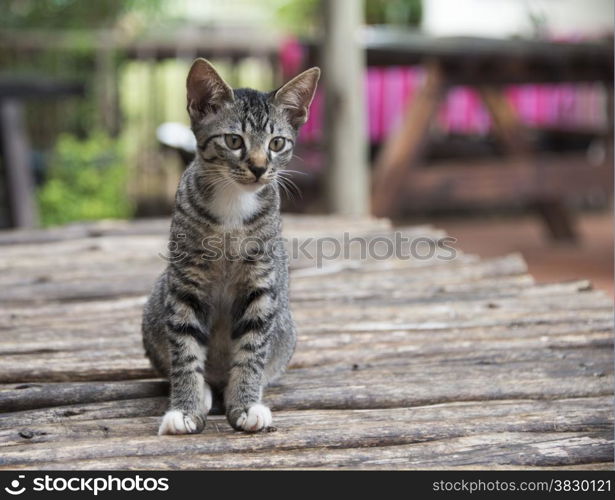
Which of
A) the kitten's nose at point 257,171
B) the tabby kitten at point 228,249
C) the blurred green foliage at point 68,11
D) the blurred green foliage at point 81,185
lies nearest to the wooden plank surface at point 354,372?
the tabby kitten at point 228,249

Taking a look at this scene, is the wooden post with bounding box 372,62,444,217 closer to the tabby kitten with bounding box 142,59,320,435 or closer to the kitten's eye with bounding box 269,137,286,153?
the tabby kitten with bounding box 142,59,320,435

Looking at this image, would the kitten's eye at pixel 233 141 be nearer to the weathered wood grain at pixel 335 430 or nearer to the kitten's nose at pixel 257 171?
the kitten's nose at pixel 257 171

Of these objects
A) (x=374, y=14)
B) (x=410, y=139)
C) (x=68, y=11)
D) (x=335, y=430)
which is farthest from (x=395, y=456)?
(x=374, y=14)

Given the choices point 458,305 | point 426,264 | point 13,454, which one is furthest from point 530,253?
point 13,454

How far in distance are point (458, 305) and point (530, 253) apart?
475cm

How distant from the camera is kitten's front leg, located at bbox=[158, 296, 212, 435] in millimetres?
2629

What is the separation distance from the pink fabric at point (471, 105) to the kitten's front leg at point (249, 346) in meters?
5.81

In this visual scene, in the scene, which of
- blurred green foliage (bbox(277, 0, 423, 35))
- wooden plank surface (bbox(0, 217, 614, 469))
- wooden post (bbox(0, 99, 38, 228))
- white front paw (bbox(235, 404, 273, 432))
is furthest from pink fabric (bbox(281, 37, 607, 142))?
white front paw (bbox(235, 404, 273, 432))

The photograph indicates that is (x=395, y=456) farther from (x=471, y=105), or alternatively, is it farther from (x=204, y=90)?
(x=471, y=105)

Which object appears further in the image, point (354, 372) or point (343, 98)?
point (343, 98)

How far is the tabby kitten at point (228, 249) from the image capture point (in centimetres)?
265

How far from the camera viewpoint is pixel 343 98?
613cm

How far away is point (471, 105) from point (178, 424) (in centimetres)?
838

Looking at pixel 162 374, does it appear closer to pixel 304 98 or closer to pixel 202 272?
pixel 202 272
